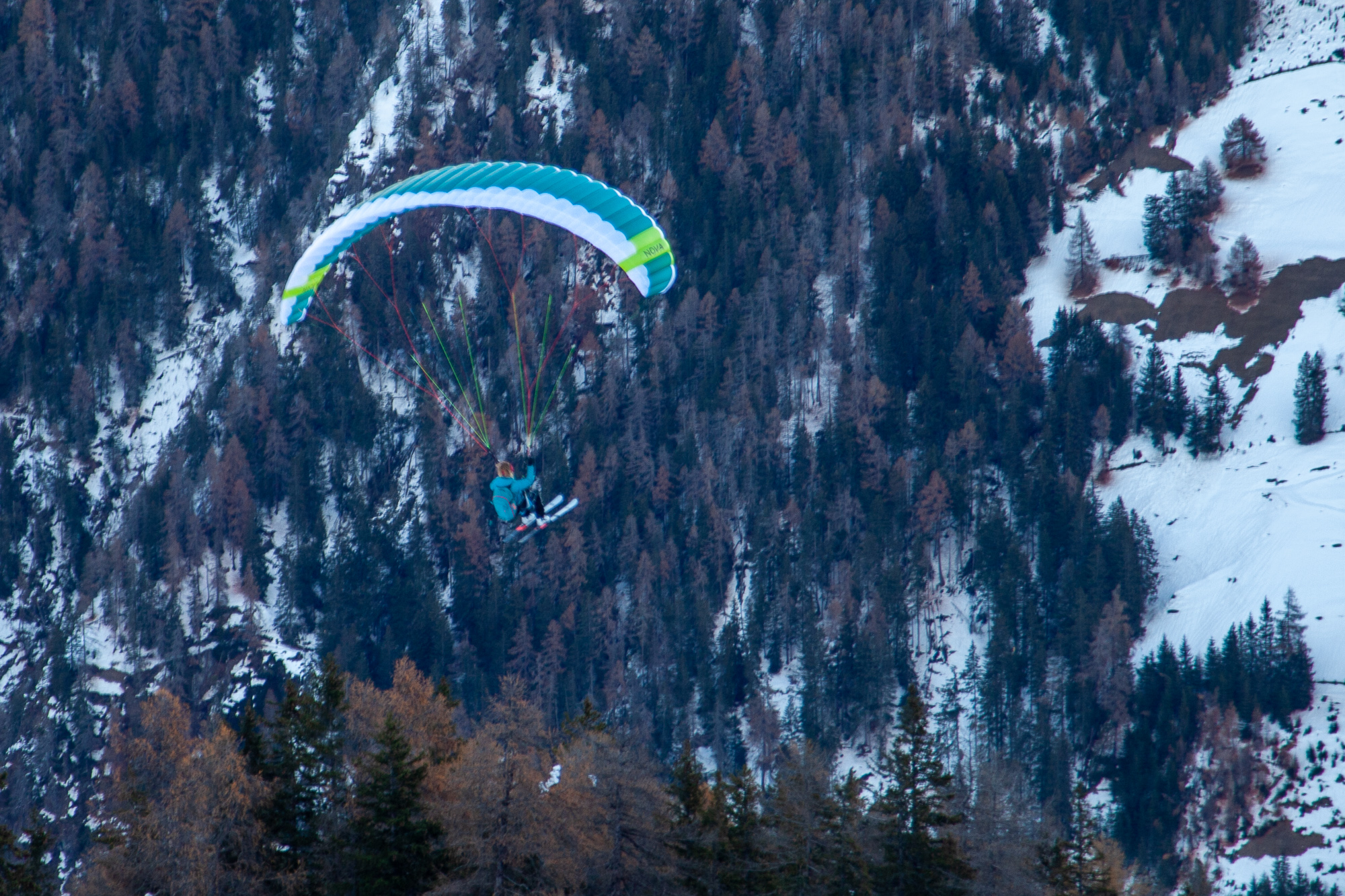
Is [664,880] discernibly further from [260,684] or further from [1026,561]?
[260,684]

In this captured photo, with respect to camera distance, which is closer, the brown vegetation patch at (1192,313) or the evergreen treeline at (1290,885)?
the evergreen treeline at (1290,885)

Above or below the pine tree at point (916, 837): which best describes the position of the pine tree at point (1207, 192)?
above

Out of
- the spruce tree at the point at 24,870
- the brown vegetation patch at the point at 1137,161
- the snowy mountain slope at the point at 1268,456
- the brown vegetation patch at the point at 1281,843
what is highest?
the brown vegetation patch at the point at 1137,161

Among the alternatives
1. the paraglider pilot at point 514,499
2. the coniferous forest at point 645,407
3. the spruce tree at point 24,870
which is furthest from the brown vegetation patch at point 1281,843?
the spruce tree at point 24,870

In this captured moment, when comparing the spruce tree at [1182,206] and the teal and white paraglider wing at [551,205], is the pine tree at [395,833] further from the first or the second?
the spruce tree at [1182,206]

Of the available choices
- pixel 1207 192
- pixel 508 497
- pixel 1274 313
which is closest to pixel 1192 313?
pixel 1274 313

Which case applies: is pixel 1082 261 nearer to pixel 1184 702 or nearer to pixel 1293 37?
pixel 1293 37
